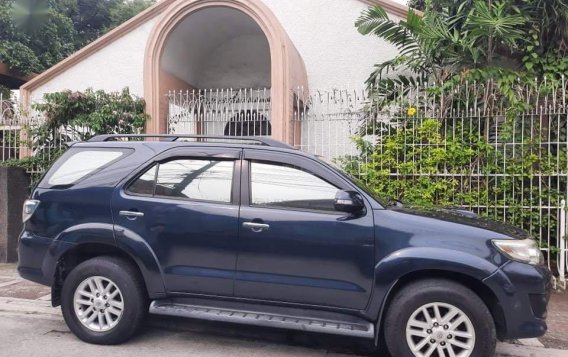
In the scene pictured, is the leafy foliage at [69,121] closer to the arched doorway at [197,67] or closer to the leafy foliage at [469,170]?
the arched doorway at [197,67]

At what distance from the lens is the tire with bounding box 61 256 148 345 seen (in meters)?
4.41

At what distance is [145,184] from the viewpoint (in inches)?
179

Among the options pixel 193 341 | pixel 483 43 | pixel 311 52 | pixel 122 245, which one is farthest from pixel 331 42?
pixel 193 341

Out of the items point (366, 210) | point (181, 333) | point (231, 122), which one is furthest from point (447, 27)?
point (181, 333)

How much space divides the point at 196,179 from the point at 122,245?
0.88 m

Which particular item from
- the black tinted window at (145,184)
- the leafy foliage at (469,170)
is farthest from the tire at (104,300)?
the leafy foliage at (469,170)

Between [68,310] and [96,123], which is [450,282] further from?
[96,123]

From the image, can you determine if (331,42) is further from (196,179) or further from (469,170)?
(196,179)

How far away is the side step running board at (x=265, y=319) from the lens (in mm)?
3975

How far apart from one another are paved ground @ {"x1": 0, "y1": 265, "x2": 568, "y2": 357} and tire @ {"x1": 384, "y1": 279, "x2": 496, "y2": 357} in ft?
2.29

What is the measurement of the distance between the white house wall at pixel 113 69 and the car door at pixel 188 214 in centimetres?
667

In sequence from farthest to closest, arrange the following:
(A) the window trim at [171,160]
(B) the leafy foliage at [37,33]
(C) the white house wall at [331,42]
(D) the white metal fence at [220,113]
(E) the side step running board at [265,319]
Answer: (B) the leafy foliage at [37,33]
(C) the white house wall at [331,42]
(D) the white metal fence at [220,113]
(A) the window trim at [171,160]
(E) the side step running board at [265,319]

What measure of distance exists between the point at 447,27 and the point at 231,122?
425 centimetres

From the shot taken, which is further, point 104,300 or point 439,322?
point 104,300
